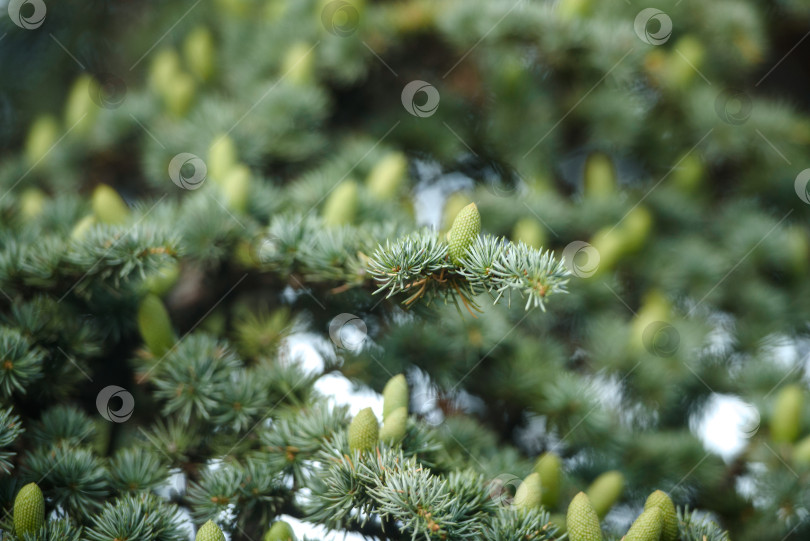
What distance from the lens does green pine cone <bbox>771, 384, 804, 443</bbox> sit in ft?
2.25

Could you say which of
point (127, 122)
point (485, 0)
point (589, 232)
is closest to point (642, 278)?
point (589, 232)

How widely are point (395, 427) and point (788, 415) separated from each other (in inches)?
17.4

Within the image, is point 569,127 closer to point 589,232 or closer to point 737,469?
point 589,232

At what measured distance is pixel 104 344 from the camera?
2.09ft

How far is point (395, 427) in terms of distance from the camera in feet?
1.59
